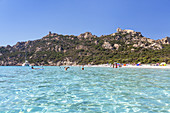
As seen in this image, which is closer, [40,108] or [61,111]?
[61,111]

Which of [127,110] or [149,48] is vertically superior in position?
[149,48]

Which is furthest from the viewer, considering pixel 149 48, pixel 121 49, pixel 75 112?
pixel 121 49

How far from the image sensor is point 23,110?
31.3 ft

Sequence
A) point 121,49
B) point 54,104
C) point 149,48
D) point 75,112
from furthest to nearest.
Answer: point 121,49, point 149,48, point 54,104, point 75,112

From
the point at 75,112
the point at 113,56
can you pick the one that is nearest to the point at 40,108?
the point at 75,112

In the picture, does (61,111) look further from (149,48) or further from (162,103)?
(149,48)

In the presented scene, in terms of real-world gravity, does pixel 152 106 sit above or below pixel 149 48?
below

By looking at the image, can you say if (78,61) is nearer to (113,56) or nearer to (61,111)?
(113,56)

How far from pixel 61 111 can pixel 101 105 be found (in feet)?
9.30

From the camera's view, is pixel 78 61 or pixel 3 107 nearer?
pixel 3 107

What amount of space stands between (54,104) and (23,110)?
215 centimetres

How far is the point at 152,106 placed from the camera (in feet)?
33.2

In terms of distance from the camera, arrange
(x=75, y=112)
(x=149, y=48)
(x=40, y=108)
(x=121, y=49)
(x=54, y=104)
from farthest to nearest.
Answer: (x=121, y=49), (x=149, y=48), (x=54, y=104), (x=40, y=108), (x=75, y=112)


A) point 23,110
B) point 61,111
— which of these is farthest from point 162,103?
point 23,110
